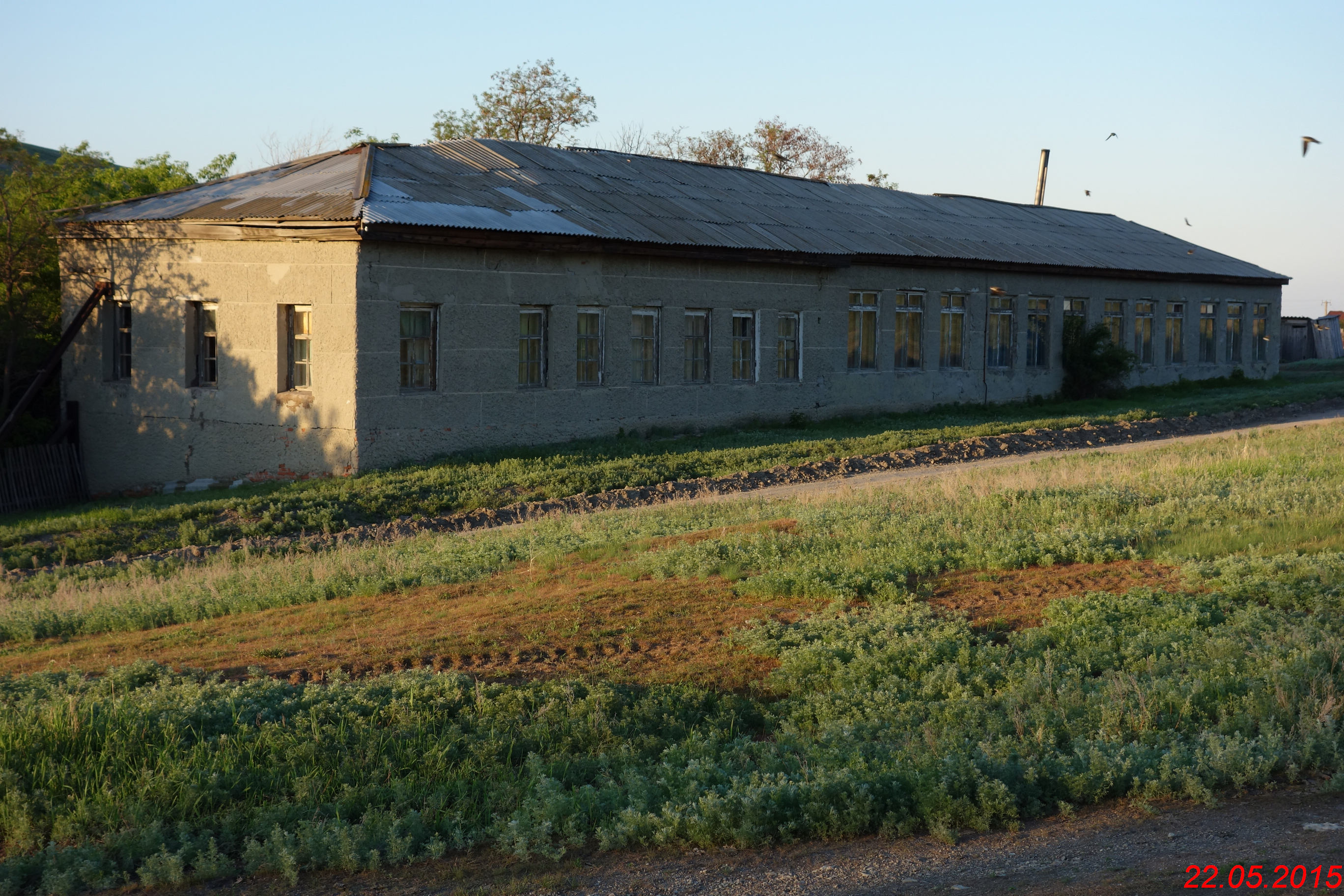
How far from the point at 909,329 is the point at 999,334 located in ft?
11.8

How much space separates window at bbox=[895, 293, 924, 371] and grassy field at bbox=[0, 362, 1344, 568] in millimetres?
2381

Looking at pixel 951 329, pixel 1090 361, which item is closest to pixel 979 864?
pixel 951 329

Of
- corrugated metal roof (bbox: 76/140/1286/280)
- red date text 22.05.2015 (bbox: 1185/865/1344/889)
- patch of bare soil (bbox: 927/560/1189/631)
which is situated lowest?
red date text 22.05.2015 (bbox: 1185/865/1344/889)

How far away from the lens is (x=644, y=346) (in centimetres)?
2180

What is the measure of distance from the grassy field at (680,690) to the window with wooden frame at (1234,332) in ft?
91.8

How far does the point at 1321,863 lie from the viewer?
4438mm

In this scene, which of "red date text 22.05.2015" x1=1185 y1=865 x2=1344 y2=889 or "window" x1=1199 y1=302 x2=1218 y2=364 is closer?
"red date text 22.05.2015" x1=1185 y1=865 x2=1344 y2=889

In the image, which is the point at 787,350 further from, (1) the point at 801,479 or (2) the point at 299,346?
(2) the point at 299,346

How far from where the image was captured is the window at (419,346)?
18328 mm

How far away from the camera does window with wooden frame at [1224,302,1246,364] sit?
3731 centimetres

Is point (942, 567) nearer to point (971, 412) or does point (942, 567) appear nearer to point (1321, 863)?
point (1321, 863)

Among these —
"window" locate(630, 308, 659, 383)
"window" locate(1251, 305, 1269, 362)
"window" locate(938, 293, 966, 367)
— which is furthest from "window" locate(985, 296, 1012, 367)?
"window" locate(1251, 305, 1269, 362)

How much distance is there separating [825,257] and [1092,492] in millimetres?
12366

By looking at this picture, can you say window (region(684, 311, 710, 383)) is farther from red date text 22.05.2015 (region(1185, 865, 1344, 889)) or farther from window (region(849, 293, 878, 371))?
red date text 22.05.2015 (region(1185, 865, 1344, 889))
